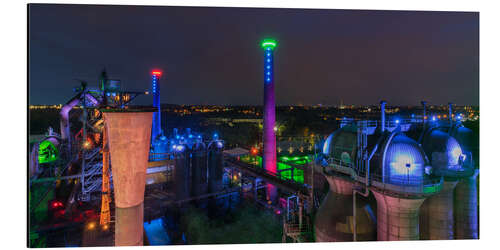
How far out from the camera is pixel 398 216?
6676mm

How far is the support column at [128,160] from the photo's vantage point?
13.5 feet

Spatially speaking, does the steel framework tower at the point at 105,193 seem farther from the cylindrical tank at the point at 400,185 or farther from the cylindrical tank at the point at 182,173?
the cylindrical tank at the point at 400,185

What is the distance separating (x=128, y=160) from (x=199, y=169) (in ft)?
26.4

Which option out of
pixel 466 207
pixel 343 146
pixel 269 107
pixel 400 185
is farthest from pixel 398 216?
pixel 269 107

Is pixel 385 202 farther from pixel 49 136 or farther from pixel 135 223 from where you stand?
pixel 49 136

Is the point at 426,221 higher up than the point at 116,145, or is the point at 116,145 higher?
the point at 116,145

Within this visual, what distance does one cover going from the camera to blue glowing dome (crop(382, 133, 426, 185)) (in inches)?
256

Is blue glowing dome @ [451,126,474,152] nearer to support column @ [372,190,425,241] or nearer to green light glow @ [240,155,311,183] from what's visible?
support column @ [372,190,425,241]

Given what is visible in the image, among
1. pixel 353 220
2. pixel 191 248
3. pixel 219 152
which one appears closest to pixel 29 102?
pixel 191 248

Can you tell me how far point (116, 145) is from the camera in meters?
4.13

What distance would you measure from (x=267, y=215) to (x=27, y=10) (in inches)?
448

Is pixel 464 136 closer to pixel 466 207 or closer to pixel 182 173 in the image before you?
pixel 466 207

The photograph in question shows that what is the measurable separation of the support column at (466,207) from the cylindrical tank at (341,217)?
3385 mm

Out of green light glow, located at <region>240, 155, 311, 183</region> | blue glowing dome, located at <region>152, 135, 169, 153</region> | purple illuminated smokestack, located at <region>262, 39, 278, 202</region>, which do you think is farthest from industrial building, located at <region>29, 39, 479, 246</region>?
green light glow, located at <region>240, 155, 311, 183</region>
